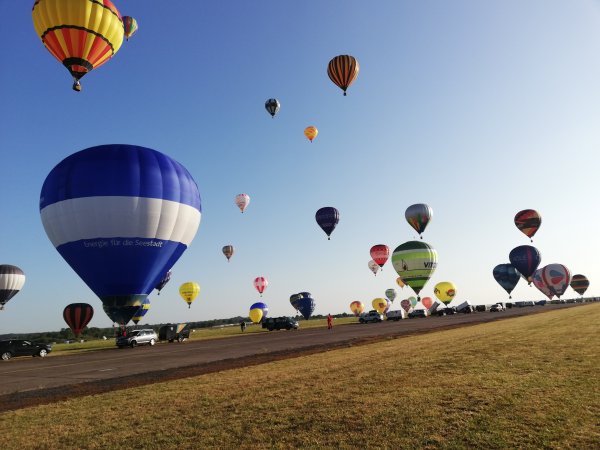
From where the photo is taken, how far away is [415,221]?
67688mm

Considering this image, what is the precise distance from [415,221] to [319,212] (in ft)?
A: 49.2

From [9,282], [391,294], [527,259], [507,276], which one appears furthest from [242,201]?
[391,294]

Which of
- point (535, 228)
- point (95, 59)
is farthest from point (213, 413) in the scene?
point (535, 228)

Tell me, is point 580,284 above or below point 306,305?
above

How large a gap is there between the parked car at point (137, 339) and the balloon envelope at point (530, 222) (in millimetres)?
66059

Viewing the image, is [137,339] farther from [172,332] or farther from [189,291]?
[189,291]

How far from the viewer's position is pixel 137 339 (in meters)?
Answer: 36.1

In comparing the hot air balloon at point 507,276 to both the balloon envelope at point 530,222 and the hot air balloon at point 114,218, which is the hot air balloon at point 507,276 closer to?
the balloon envelope at point 530,222

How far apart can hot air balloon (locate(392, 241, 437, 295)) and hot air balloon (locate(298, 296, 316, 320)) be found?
29443 millimetres

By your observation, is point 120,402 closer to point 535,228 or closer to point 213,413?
point 213,413

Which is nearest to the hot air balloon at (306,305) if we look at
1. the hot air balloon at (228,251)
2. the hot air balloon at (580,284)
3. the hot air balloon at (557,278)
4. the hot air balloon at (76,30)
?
the hot air balloon at (228,251)

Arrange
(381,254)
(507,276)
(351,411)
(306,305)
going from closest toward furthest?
(351,411) → (381,254) → (306,305) → (507,276)

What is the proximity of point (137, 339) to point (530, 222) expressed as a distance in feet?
225

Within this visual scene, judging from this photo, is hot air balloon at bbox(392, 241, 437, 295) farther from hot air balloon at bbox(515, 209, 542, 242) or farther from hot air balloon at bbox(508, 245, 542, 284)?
hot air balloon at bbox(508, 245, 542, 284)
